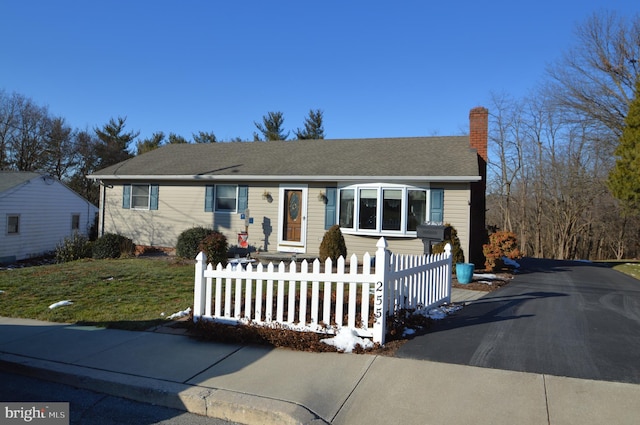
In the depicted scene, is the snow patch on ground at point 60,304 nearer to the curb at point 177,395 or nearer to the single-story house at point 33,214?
the curb at point 177,395

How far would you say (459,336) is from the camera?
531cm

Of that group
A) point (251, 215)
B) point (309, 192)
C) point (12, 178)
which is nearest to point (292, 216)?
point (309, 192)

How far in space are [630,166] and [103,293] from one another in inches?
773

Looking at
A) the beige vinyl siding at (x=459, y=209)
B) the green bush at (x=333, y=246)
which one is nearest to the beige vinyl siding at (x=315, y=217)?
the green bush at (x=333, y=246)

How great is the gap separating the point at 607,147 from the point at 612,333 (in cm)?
2509

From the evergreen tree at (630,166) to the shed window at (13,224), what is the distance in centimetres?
2759

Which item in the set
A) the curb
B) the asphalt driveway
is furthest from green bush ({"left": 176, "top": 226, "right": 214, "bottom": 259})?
the asphalt driveway

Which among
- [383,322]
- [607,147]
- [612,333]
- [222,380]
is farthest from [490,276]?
[607,147]

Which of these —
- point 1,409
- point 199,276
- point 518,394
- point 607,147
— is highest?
point 607,147

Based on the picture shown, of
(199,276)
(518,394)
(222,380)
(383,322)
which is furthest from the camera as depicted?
(199,276)

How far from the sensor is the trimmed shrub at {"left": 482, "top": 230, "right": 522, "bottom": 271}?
1189 cm

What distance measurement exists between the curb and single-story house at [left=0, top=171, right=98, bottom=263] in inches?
737

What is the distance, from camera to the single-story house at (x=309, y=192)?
510 inches

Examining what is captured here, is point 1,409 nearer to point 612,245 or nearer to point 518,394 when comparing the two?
point 518,394
